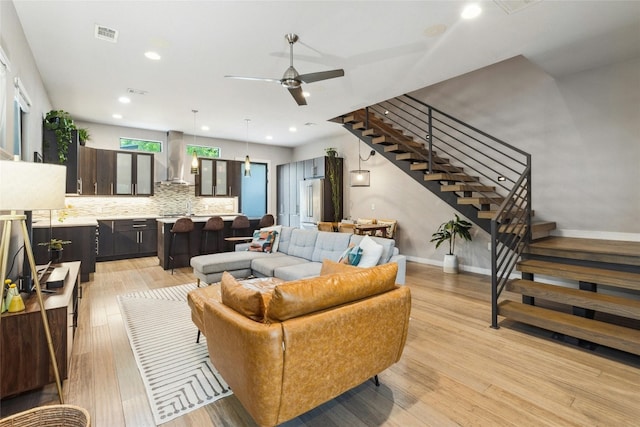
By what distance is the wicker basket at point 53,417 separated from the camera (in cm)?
142

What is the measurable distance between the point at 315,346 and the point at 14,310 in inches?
80.6

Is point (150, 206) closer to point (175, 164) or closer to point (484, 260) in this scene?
point (175, 164)

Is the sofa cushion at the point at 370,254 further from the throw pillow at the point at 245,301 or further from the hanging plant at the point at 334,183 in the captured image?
the hanging plant at the point at 334,183

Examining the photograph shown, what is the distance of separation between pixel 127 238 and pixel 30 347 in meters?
5.37

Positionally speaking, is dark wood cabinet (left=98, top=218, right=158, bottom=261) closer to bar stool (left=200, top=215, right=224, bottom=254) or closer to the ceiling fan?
bar stool (left=200, top=215, right=224, bottom=254)

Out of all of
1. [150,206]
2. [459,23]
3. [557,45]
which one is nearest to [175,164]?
[150,206]

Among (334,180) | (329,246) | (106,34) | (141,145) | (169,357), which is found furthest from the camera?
(334,180)

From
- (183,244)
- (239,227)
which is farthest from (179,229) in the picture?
(239,227)


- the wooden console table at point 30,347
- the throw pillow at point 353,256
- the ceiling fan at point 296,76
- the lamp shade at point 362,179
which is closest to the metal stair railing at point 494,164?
the lamp shade at point 362,179

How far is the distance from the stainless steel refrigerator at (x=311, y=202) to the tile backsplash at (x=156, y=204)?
2039mm

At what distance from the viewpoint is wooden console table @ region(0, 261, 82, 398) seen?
1938 millimetres

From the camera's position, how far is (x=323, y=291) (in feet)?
5.59

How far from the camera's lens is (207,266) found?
426 centimetres

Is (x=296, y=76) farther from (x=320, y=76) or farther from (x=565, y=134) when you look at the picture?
(x=565, y=134)
